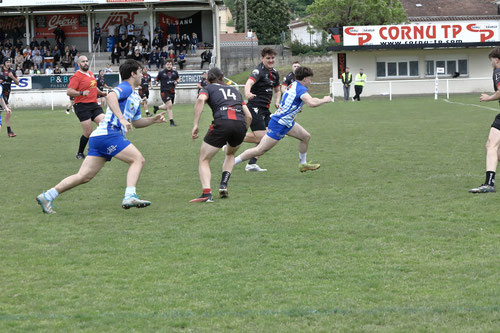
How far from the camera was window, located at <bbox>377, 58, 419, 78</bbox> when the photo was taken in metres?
46.4

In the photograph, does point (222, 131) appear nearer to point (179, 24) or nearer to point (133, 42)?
point (133, 42)

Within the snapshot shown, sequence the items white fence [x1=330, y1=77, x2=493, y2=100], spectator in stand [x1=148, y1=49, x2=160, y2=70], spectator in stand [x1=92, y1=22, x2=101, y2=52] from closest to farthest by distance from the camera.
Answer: white fence [x1=330, y1=77, x2=493, y2=100]
spectator in stand [x1=148, y1=49, x2=160, y2=70]
spectator in stand [x1=92, y1=22, x2=101, y2=52]

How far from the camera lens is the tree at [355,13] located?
61062 millimetres

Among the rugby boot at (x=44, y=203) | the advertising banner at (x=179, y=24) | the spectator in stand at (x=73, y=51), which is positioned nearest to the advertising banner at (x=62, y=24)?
the spectator in stand at (x=73, y=51)

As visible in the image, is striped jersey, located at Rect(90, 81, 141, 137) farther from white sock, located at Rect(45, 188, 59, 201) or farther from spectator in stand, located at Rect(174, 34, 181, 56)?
spectator in stand, located at Rect(174, 34, 181, 56)

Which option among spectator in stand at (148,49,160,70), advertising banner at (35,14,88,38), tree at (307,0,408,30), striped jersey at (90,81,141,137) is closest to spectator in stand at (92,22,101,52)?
advertising banner at (35,14,88,38)

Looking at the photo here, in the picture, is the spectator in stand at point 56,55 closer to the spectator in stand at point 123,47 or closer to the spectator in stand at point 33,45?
the spectator in stand at point 33,45

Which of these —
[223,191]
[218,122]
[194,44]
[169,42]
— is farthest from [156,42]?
[218,122]

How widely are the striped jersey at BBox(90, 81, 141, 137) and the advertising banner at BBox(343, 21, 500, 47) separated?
124 feet

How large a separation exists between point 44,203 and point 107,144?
102 centimetres

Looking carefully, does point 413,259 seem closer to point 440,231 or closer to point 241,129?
point 440,231

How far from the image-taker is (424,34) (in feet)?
147

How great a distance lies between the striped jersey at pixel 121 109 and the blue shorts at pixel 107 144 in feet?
0.17

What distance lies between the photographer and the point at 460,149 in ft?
48.0
